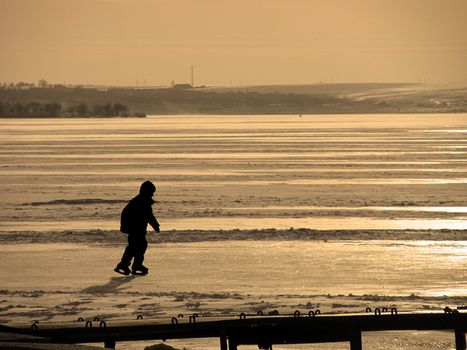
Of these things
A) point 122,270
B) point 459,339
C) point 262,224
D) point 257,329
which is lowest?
point 262,224

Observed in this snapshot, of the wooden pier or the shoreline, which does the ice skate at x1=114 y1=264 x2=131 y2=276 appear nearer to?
the shoreline

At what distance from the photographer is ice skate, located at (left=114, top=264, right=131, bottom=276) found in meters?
13.7

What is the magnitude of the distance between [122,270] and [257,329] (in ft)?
19.9

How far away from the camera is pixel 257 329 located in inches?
314

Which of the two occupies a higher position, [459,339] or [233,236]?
[459,339]

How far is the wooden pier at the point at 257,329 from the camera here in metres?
7.96

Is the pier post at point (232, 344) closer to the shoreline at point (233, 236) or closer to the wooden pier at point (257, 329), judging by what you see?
the wooden pier at point (257, 329)

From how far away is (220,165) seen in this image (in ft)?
135

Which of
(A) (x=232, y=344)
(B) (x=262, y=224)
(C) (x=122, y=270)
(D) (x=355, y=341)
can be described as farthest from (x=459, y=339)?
(B) (x=262, y=224)

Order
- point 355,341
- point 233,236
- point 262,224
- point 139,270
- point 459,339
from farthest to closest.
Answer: point 262,224 < point 233,236 < point 139,270 < point 459,339 < point 355,341

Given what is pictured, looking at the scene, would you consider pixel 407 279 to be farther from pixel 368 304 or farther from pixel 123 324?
pixel 123 324

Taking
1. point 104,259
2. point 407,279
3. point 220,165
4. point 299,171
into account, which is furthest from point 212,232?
point 220,165

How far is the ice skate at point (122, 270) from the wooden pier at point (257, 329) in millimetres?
5516

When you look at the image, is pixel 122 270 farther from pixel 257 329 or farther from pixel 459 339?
pixel 459 339
